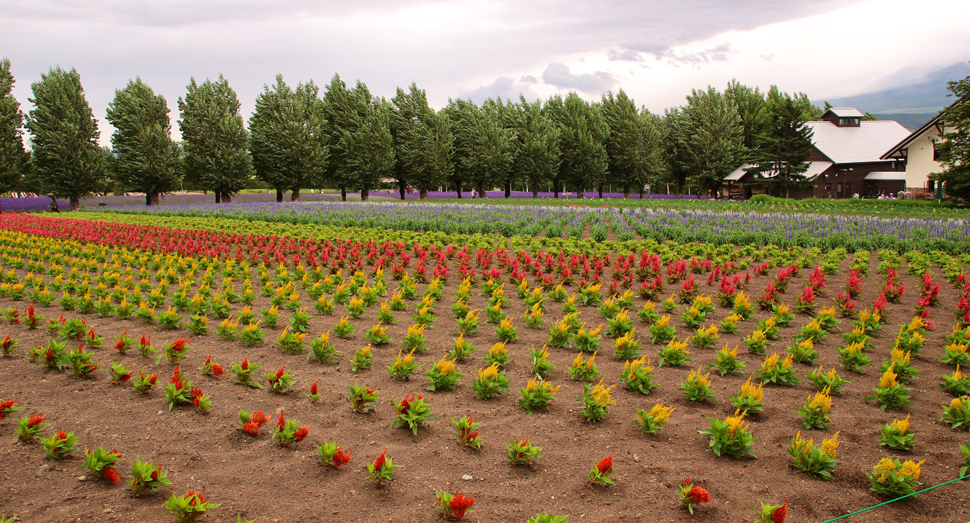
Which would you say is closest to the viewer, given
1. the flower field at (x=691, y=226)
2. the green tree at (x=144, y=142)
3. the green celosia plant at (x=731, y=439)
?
the green celosia plant at (x=731, y=439)

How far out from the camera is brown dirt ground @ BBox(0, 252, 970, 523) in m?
3.45

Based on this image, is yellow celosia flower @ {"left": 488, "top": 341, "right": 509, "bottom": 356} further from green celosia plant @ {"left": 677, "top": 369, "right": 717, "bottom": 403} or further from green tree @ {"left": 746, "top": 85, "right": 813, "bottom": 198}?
green tree @ {"left": 746, "top": 85, "right": 813, "bottom": 198}

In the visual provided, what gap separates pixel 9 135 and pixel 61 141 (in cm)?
518

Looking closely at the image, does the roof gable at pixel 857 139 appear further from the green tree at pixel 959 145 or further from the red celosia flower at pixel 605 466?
the red celosia flower at pixel 605 466

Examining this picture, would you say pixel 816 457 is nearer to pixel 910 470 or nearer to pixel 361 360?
pixel 910 470

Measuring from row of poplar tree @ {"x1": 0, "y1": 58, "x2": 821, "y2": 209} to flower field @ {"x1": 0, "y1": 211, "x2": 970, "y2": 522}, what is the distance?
1571 inches

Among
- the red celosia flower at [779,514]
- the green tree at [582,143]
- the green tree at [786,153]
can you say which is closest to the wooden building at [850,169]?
the green tree at [786,153]

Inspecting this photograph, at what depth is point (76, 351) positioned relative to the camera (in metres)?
5.40

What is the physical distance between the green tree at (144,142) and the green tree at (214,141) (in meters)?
1.83

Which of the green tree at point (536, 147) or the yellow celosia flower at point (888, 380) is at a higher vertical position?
the green tree at point (536, 147)

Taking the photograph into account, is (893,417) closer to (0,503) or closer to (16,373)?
(0,503)

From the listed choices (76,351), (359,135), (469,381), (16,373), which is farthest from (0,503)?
(359,135)

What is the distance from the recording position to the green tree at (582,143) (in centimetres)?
5662

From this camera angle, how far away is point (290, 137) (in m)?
45.1
